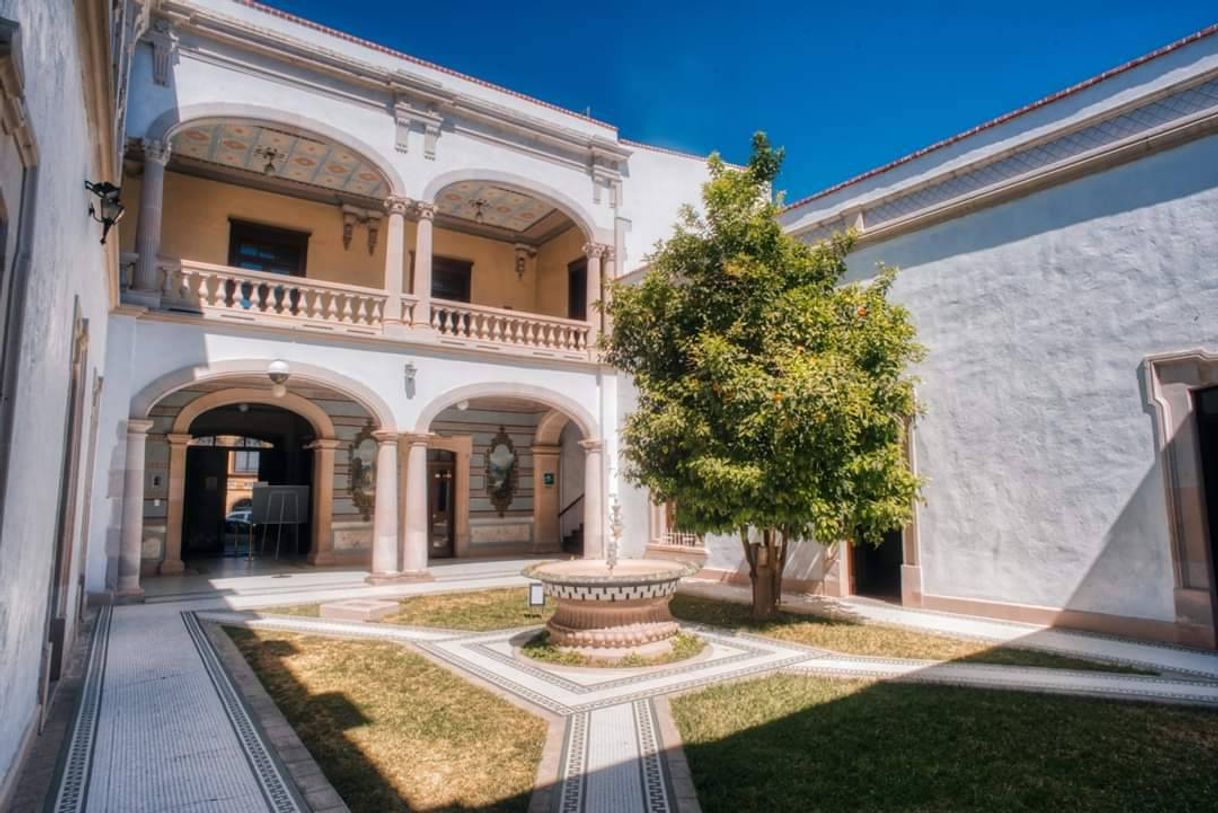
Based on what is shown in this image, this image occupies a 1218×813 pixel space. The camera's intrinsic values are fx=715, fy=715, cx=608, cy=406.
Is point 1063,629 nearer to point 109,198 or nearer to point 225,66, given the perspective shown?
point 109,198

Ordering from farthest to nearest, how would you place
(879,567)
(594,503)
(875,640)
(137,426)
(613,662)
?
(594,503) → (879,567) → (137,426) → (875,640) → (613,662)

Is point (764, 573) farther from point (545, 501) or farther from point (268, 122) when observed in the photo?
point (268, 122)

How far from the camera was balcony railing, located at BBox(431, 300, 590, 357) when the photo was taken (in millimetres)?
12867

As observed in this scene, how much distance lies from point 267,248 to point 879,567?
12656 millimetres

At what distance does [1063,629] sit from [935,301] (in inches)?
162

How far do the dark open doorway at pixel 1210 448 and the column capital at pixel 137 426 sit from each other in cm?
1235

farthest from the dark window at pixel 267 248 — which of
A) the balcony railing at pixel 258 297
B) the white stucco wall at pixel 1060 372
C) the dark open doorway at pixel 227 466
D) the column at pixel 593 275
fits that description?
the white stucco wall at pixel 1060 372

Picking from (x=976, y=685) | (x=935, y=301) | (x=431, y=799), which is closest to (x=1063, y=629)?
(x=976, y=685)

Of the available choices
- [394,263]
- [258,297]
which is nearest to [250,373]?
[258,297]

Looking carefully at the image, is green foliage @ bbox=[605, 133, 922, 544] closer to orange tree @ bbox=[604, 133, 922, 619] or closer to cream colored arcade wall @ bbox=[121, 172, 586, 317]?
orange tree @ bbox=[604, 133, 922, 619]

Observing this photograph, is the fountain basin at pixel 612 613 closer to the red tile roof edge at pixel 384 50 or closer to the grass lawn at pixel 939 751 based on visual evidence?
the grass lawn at pixel 939 751

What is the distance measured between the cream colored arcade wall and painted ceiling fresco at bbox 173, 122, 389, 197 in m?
0.61

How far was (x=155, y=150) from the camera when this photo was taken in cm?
1044

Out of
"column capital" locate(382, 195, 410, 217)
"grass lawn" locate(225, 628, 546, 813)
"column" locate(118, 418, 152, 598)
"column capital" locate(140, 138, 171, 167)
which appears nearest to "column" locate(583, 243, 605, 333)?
"column capital" locate(382, 195, 410, 217)
